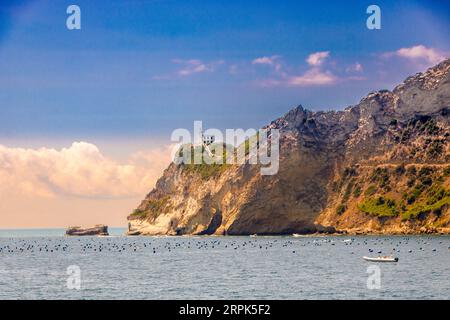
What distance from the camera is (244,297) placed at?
223 ft

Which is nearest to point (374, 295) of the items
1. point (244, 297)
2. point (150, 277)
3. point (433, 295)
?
point (433, 295)

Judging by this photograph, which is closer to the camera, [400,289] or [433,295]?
[433,295]

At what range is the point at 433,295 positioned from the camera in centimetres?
6912

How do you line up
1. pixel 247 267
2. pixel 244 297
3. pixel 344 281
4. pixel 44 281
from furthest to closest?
pixel 247 267, pixel 44 281, pixel 344 281, pixel 244 297

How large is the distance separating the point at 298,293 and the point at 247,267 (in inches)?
1386
